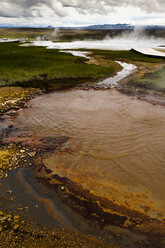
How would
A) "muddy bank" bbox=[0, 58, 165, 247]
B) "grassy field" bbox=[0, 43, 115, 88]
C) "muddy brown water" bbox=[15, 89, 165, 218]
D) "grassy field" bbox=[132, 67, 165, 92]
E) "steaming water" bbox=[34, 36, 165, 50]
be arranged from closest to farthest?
1. "muddy bank" bbox=[0, 58, 165, 247]
2. "muddy brown water" bbox=[15, 89, 165, 218]
3. "grassy field" bbox=[132, 67, 165, 92]
4. "grassy field" bbox=[0, 43, 115, 88]
5. "steaming water" bbox=[34, 36, 165, 50]

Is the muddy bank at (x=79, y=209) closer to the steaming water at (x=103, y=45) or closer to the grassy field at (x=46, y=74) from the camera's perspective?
the grassy field at (x=46, y=74)

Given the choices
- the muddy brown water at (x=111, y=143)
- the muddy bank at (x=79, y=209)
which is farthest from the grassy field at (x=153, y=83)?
the muddy bank at (x=79, y=209)

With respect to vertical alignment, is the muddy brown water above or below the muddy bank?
above

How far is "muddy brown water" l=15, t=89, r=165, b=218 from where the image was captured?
667cm

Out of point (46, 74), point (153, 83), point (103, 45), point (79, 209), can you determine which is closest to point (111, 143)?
point (79, 209)

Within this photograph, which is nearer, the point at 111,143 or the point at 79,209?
the point at 79,209

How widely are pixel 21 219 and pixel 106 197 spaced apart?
3163 millimetres

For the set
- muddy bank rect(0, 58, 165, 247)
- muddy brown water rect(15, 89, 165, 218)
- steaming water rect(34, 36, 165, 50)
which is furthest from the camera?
steaming water rect(34, 36, 165, 50)

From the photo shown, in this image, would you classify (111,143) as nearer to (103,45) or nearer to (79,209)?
(79,209)

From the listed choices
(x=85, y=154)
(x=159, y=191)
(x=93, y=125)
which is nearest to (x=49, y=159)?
(x=85, y=154)

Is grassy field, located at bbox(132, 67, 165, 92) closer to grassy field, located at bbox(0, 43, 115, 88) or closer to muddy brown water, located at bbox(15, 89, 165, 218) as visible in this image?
muddy brown water, located at bbox(15, 89, 165, 218)

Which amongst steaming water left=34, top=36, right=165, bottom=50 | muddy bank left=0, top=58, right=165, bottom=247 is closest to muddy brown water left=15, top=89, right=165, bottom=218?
muddy bank left=0, top=58, right=165, bottom=247

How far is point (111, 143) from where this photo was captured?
942 cm

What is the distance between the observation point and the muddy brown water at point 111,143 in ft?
21.9
